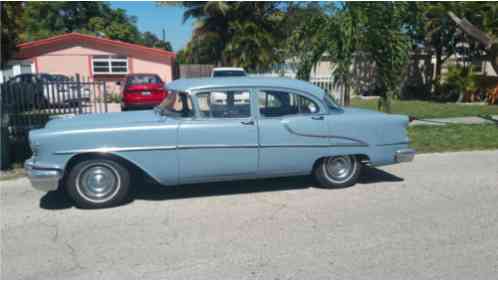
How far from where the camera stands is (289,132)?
217 inches

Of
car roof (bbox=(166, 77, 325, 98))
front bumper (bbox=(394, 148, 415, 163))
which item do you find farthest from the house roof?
front bumper (bbox=(394, 148, 415, 163))

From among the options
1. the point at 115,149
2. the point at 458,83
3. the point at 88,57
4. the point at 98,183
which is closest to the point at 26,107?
the point at 98,183

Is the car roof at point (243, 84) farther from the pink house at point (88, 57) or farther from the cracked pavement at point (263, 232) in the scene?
the pink house at point (88, 57)

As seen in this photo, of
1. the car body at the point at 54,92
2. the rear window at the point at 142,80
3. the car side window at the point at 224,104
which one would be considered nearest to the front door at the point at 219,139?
the car side window at the point at 224,104

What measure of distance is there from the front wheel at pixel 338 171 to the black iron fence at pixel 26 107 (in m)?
4.89

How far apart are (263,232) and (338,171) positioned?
6.81ft

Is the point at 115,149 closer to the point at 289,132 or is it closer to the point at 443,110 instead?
the point at 289,132

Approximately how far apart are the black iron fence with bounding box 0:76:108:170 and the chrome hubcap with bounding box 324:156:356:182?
498cm

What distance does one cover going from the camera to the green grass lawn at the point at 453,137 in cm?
872

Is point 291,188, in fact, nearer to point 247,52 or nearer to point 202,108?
point 202,108

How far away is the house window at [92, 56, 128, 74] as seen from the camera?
72.5 ft

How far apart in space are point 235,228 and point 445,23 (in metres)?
17.9

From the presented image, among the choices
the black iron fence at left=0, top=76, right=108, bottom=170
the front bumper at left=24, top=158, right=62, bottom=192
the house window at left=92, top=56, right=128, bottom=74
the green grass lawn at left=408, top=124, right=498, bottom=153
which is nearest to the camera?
the front bumper at left=24, top=158, right=62, bottom=192

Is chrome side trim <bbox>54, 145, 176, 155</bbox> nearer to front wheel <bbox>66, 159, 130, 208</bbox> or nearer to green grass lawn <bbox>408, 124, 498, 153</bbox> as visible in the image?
front wheel <bbox>66, 159, 130, 208</bbox>
